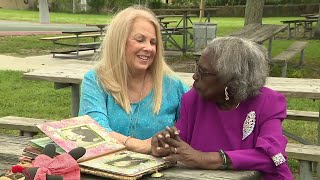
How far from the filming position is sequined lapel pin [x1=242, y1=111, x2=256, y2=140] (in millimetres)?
2396

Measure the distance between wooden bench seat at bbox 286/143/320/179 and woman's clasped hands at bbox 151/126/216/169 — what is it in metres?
1.93

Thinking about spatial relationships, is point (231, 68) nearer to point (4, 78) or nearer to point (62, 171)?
point (62, 171)

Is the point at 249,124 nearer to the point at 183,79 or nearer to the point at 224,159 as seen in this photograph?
the point at 224,159

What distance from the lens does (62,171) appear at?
193 centimetres

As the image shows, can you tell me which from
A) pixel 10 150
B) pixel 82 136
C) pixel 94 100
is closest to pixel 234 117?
pixel 82 136

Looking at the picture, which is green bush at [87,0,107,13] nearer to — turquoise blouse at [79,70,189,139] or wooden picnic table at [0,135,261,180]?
turquoise blouse at [79,70,189,139]

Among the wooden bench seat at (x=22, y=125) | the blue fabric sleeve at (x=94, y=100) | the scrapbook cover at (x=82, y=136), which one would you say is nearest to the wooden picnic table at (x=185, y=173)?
the scrapbook cover at (x=82, y=136)

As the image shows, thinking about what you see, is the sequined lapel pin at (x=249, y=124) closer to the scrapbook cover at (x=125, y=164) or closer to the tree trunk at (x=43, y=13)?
the scrapbook cover at (x=125, y=164)

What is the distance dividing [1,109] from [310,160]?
4625 mm

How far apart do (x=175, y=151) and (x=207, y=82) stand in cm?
33

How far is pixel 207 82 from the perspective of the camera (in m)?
2.37

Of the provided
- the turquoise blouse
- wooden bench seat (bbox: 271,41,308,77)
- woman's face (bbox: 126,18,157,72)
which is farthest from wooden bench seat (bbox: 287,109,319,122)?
woman's face (bbox: 126,18,157,72)

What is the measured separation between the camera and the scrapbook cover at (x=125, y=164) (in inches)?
81.2

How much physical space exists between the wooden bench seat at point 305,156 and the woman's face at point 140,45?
63.6 inches
